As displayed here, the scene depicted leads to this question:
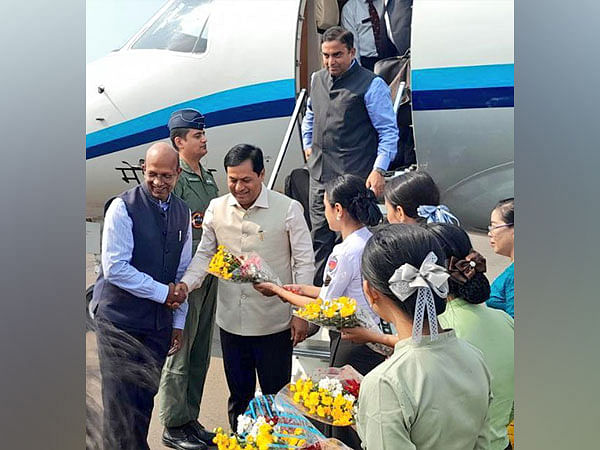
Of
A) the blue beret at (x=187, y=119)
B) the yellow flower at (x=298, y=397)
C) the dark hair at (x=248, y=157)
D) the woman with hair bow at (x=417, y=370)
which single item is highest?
the blue beret at (x=187, y=119)

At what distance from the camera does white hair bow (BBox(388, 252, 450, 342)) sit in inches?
62.0

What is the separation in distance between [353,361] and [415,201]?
51 centimetres

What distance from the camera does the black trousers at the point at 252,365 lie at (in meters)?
2.29

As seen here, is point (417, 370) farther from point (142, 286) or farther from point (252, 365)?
point (142, 286)

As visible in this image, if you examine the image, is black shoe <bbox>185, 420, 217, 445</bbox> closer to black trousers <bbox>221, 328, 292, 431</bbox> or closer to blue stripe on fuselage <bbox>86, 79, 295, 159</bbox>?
black trousers <bbox>221, 328, 292, 431</bbox>

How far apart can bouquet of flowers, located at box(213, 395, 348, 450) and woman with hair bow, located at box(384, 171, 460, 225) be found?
634mm

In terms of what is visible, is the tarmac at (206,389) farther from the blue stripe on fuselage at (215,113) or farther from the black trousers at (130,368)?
the blue stripe on fuselage at (215,113)

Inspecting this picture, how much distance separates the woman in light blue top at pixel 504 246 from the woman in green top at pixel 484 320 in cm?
4

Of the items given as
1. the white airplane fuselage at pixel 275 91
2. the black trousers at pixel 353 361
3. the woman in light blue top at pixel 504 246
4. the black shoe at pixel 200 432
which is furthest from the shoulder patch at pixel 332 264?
the black shoe at pixel 200 432
